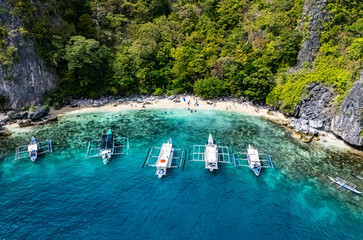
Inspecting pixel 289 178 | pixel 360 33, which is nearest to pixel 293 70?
pixel 360 33

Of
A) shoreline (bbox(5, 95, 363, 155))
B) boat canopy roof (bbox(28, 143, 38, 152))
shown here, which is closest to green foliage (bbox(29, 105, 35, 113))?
shoreline (bbox(5, 95, 363, 155))

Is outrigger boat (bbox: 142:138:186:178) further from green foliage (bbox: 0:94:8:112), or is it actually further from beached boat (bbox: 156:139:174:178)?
green foliage (bbox: 0:94:8:112)

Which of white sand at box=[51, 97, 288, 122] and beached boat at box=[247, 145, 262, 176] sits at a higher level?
white sand at box=[51, 97, 288, 122]

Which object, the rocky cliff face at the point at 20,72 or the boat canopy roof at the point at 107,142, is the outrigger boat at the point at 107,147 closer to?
the boat canopy roof at the point at 107,142

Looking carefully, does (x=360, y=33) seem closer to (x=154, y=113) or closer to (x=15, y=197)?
(x=154, y=113)

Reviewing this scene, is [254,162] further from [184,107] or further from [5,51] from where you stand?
[5,51]

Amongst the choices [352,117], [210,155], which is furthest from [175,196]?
[352,117]

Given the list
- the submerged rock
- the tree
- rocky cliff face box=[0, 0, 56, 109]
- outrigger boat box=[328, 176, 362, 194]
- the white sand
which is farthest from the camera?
the tree
